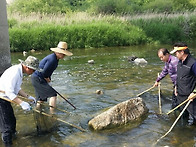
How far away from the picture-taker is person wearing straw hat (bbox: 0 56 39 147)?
15.1 ft

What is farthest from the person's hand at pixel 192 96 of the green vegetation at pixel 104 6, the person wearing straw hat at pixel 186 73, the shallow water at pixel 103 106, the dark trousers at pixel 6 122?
the green vegetation at pixel 104 6

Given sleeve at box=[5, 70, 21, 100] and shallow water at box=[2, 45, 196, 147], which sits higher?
sleeve at box=[5, 70, 21, 100]

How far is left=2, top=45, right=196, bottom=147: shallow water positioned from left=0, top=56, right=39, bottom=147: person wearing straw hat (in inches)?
14.7

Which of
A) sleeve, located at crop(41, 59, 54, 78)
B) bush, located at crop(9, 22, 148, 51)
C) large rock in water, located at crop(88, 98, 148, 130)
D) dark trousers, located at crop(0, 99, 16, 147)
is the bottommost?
bush, located at crop(9, 22, 148, 51)

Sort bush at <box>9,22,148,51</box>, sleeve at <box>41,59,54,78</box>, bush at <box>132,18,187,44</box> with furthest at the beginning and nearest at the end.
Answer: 1. bush at <box>132,18,187,44</box>
2. bush at <box>9,22,148,51</box>
3. sleeve at <box>41,59,54,78</box>

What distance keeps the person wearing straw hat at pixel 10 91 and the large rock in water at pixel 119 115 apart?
5.58ft

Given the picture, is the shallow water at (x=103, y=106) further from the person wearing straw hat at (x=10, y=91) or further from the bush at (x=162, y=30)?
the bush at (x=162, y=30)

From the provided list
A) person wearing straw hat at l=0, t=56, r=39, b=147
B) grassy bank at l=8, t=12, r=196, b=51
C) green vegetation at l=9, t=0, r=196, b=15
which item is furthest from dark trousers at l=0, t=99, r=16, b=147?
green vegetation at l=9, t=0, r=196, b=15

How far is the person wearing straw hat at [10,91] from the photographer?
15.1ft

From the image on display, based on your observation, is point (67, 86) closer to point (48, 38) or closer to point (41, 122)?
point (41, 122)

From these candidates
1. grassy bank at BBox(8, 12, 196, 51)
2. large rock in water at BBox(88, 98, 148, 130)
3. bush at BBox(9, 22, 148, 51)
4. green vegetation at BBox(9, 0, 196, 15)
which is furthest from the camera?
green vegetation at BBox(9, 0, 196, 15)

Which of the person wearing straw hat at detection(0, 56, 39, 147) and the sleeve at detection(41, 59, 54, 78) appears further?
the sleeve at detection(41, 59, 54, 78)

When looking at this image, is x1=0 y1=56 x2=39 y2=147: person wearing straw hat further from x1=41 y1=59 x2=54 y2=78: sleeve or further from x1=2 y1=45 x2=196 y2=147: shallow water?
x1=41 y1=59 x2=54 y2=78: sleeve

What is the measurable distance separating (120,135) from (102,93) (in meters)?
2.92
